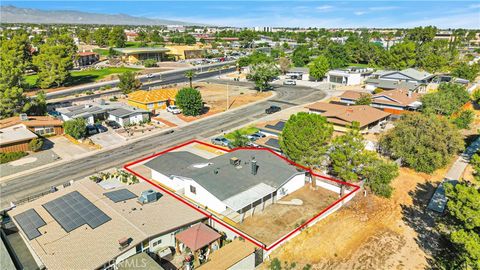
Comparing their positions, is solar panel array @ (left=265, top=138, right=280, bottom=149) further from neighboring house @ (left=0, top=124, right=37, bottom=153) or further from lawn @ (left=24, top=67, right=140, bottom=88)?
lawn @ (left=24, top=67, right=140, bottom=88)

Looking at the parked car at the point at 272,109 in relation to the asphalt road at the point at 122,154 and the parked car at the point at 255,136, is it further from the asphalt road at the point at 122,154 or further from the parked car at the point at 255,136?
the parked car at the point at 255,136

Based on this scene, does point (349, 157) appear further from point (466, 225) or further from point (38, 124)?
point (38, 124)

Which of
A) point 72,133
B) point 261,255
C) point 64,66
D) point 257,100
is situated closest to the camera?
point 261,255

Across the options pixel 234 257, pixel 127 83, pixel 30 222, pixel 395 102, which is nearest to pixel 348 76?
pixel 395 102

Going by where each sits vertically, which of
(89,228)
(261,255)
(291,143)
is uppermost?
(291,143)

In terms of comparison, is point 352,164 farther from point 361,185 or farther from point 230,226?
point 230,226

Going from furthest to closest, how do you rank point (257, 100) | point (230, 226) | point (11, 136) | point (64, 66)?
point (64, 66) < point (257, 100) < point (11, 136) < point (230, 226)

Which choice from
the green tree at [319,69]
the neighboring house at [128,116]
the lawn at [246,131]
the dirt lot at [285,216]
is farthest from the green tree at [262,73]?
the dirt lot at [285,216]

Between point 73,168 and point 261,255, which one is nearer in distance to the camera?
point 261,255

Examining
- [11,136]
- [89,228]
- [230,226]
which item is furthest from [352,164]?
[11,136]
